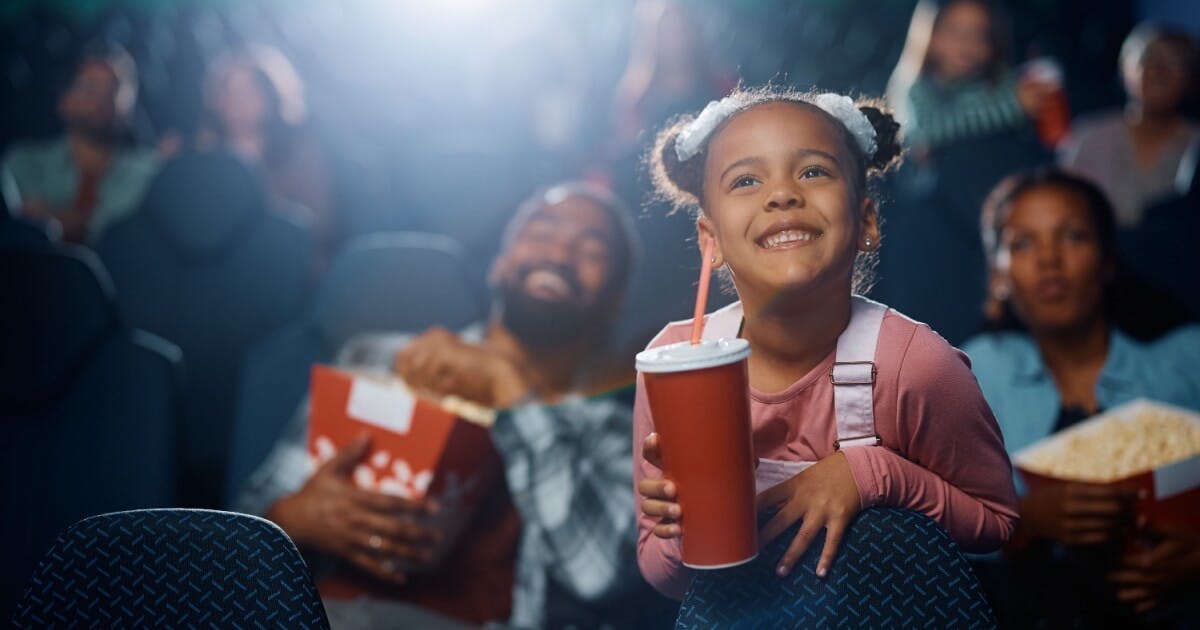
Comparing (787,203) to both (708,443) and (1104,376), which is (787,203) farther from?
(1104,376)

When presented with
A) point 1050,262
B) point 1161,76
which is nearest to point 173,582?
point 1050,262

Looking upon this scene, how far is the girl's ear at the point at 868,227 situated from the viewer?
2.09 feet

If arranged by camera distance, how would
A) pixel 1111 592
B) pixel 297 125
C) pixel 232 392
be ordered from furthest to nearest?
1. pixel 297 125
2. pixel 232 392
3. pixel 1111 592

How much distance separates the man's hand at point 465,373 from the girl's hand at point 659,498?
0.75 m

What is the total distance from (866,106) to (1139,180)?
200 centimetres

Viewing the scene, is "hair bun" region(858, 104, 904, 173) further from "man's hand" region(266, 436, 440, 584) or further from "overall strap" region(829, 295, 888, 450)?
"man's hand" region(266, 436, 440, 584)

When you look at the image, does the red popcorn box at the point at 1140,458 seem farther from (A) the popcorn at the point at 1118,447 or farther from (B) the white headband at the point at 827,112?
(B) the white headband at the point at 827,112

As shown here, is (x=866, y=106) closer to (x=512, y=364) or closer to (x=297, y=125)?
(x=512, y=364)

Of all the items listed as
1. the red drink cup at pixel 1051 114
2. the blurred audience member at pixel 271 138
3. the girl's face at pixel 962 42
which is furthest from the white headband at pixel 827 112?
the blurred audience member at pixel 271 138

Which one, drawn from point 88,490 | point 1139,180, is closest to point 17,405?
Answer: point 88,490

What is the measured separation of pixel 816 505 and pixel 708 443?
9 centimetres

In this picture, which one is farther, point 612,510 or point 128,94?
point 128,94

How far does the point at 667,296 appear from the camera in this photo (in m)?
0.78

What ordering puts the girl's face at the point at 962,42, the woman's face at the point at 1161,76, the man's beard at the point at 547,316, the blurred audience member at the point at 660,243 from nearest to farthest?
1. the blurred audience member at the point at 660,243
2. the man's beard at the point at 547,316
3. the girl's face at the point at 962,42
4. the woman's face at the point at 1161,76
